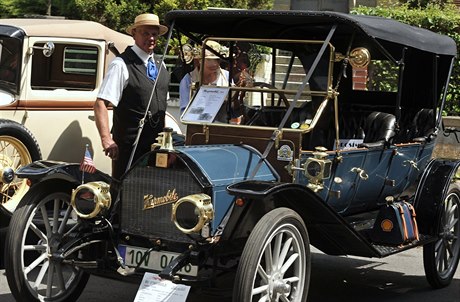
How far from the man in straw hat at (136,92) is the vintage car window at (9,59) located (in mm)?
1693

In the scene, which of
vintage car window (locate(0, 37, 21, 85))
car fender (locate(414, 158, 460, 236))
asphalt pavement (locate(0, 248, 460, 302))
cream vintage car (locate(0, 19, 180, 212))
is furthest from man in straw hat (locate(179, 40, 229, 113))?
vintage car window (locate(0, 37, 21, 85))

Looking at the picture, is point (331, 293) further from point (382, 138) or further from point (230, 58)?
point (230, 58)

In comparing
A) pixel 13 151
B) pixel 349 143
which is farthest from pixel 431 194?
pixel 13 151

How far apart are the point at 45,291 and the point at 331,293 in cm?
224

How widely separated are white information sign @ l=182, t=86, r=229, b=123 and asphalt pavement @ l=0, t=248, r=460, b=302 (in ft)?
4.09

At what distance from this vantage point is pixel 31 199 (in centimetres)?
560

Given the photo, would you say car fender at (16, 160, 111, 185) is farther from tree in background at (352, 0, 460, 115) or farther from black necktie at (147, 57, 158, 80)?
tree in background at (352, 0, 460, 115)

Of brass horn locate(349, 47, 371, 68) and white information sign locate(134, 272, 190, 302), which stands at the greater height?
brass horn locate(349, 47, 371, 68)

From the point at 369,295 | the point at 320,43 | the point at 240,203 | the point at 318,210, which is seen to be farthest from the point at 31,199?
the point at 369,295

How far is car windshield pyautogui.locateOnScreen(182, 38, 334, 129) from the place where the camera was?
6.09 meters

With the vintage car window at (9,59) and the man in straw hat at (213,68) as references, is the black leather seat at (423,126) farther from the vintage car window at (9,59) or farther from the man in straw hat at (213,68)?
the vintage car window at (9,59)

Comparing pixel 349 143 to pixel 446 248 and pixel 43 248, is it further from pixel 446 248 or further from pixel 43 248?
pixel 43 248

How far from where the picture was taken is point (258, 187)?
4961 mm

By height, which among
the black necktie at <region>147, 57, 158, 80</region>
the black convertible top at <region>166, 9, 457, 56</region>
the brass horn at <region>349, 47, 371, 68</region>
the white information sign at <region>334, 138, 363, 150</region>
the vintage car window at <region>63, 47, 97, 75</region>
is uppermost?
the black convertible top at <region>166, 9, 457, 56</region>
